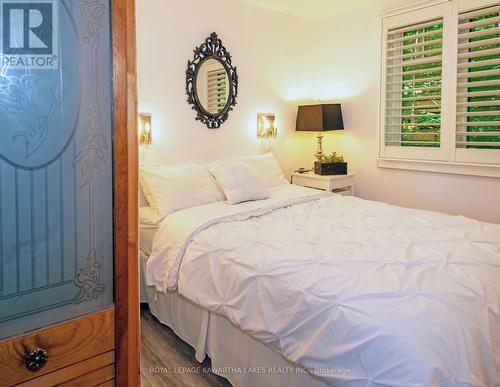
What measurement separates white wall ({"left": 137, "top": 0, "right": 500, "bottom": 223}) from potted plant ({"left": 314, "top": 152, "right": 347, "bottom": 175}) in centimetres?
27

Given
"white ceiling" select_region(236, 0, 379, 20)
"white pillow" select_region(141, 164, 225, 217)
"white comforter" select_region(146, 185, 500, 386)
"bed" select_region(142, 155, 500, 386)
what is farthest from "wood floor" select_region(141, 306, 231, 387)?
"white ceiling" select_region(236, 0, 379, 20)

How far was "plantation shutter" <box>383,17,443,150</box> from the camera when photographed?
353 cm

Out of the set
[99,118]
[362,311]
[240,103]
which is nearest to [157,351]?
[362,311]

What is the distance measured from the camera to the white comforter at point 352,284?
132cm

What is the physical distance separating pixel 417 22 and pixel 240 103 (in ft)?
5.88

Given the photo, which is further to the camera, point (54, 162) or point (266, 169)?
point (266, 169)

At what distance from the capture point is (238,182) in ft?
10.1

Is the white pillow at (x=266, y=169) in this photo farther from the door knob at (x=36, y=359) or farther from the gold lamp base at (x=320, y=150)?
the door knob at (x=36, y=359)

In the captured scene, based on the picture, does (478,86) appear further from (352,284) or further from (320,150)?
(352,284)

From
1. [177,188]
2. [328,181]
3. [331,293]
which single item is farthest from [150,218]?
[328,181]

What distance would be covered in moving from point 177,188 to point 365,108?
7.55ft

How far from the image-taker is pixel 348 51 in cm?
423

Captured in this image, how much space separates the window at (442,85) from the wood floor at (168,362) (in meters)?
2.71

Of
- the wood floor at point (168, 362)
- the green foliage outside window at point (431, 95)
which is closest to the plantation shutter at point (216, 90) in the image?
the green foliage outside window at point (431, 95)
